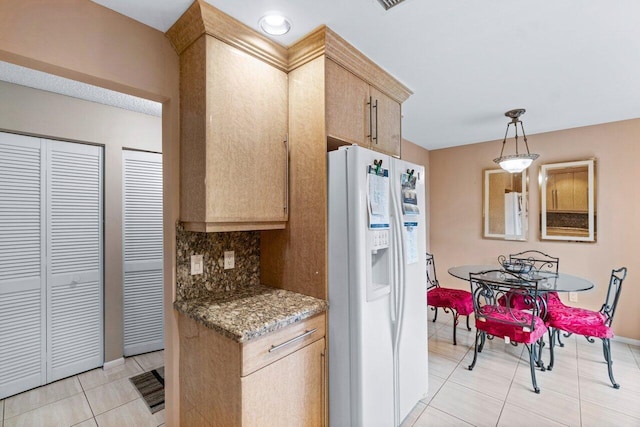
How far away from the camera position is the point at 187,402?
1689mm

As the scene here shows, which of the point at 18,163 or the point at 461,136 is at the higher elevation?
the point at 461,136

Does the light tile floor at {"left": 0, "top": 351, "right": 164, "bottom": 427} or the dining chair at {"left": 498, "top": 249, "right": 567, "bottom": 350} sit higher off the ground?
the dining chair at {"left": 498, "top": 249, "right": 567, "bottom": 350}

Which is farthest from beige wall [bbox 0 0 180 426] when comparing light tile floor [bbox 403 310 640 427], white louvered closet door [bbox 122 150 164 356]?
light tile floor [bbox 403 310 640 427]

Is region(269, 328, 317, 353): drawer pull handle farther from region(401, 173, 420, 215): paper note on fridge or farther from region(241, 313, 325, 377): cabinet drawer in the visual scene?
region(401, 173, 420, 215): paper note on fridge

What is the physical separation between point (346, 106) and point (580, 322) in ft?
8.92

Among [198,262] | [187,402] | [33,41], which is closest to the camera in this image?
[33,41]

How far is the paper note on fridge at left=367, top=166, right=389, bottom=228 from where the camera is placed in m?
1.69

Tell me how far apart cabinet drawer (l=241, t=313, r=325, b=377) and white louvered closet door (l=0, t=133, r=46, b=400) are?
2.32m

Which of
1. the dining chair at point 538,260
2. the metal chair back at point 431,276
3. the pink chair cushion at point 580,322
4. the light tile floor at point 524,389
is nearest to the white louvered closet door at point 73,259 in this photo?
the light tile floor at point 524,389

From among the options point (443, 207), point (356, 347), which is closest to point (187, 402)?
point (356, 347)

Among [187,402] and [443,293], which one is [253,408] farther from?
[443,293]

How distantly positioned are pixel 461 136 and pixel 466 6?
2.66 metres

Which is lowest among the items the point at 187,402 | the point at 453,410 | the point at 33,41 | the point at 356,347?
the point at 453,410

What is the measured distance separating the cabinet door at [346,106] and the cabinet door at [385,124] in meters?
0.10
